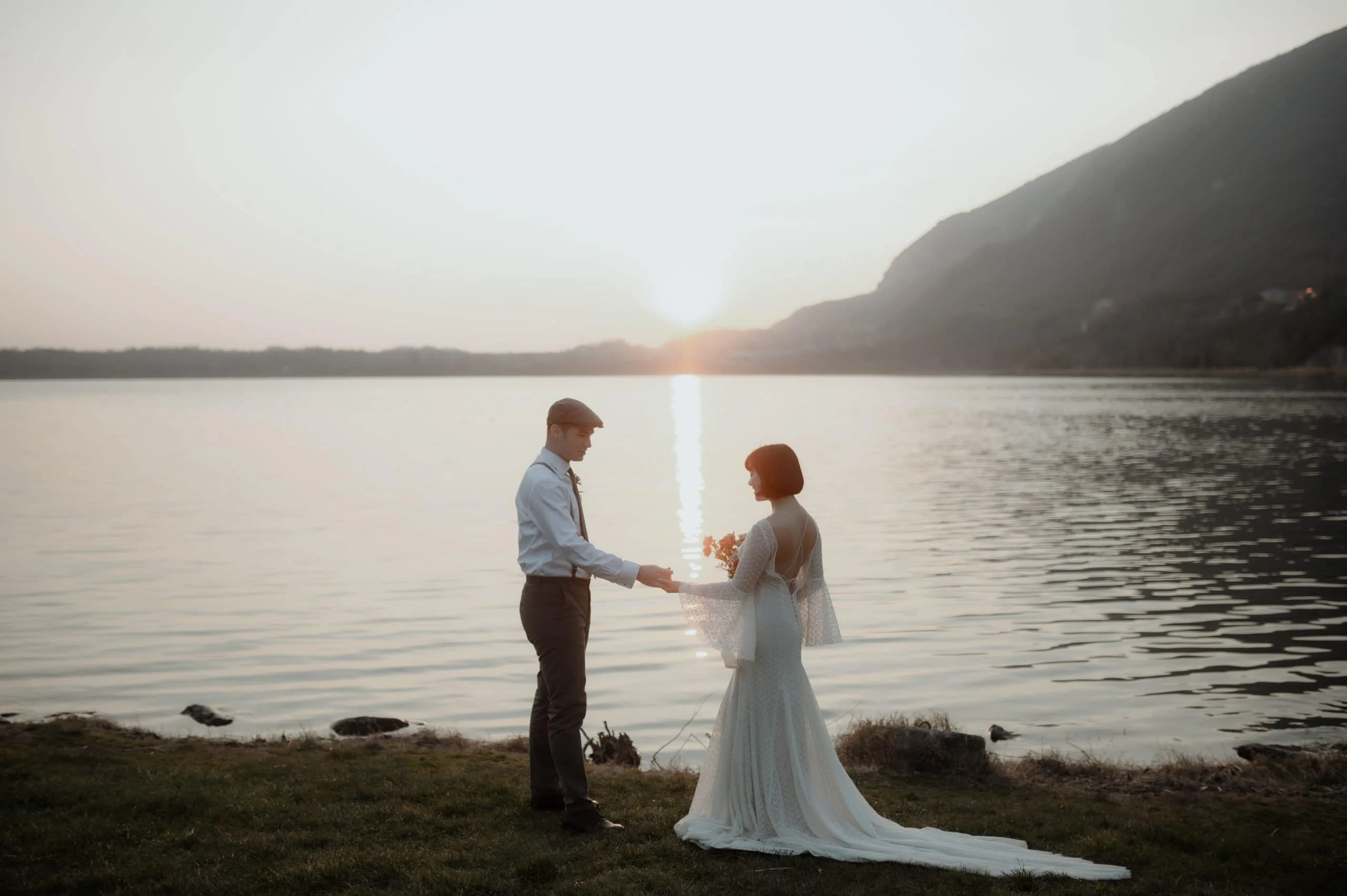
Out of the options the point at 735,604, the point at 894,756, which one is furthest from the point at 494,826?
the point at 894,756

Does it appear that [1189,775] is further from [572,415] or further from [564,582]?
[572,415]

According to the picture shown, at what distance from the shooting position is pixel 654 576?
26.9 feet

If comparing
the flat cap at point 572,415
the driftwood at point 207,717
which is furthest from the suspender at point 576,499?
the driftwood at point 207,717

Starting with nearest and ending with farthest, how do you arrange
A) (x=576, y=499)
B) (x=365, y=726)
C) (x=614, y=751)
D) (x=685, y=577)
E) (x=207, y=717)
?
(x=576, y=499) → (x=614, y=751) → (x=365, y=726) → (x=207, y=717) → (x=685, y=577)

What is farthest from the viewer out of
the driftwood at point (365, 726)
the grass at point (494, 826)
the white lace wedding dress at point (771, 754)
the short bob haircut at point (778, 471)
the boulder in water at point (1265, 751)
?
the driftwood at point (365, 726)

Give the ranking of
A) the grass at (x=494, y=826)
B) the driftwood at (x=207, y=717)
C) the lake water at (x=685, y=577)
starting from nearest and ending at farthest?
the grass at (x=494, y=826), the driftwood at (x=207, y=717), the lake water at (x=685, y=577)

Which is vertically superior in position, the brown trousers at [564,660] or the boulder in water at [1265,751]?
the brown trousers at [564,660]

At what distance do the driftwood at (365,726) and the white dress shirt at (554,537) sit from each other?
604cm

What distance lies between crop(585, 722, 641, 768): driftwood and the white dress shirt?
13.2 feet

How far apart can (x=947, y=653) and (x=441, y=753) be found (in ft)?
32.6

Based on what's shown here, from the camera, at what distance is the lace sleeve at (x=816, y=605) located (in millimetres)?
8344

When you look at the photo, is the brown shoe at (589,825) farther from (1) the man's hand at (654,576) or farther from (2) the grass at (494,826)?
(1) the man's hand at (654,576)

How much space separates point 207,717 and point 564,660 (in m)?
8.01

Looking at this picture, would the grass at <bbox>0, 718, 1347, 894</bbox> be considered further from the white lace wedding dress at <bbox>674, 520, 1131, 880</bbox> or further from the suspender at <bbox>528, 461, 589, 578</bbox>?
the suspender at <bbox>528, 461, 589, 578</bbox>
